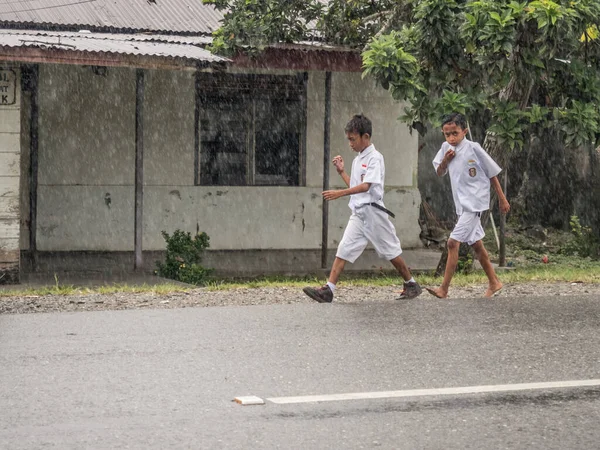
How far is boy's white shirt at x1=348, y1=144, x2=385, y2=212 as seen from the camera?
31.8 ft

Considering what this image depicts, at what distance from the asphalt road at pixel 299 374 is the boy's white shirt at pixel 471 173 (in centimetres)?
95

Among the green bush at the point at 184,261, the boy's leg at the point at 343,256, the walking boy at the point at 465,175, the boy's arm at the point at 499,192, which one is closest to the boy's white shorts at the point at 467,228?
the walking boy at the point at 465,175

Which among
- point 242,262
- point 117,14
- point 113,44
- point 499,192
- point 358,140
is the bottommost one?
point 242,262

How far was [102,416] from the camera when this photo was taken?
5.58 metres

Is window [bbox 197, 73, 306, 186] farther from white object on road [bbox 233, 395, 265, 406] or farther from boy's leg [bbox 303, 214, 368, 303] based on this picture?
white object on road [bbox 233, 395, 265, 406]

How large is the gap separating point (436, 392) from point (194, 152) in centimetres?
937

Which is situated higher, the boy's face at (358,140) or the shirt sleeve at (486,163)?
the boy's face at (358,140)

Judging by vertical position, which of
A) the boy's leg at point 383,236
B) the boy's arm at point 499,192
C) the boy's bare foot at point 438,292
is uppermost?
the boy's arm at point 499,192

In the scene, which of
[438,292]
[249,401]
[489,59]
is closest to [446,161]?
[438,292]

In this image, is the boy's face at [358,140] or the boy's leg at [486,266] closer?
the boy's face at [358,140]

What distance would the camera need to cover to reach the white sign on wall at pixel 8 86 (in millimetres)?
12172

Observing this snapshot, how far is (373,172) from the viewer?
31.8 feet

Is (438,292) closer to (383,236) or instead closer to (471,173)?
(383,236)

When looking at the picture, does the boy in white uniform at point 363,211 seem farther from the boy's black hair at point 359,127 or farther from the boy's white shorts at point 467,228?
the boy's white shorts at point 467,228
